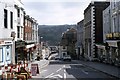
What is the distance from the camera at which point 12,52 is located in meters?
35.8

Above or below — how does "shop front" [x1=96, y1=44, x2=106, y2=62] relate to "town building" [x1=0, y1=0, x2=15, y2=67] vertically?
below

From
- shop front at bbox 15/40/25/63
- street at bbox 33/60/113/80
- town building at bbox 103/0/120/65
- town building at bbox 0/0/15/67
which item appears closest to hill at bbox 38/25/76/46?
town building at bbox 103/0/120/65

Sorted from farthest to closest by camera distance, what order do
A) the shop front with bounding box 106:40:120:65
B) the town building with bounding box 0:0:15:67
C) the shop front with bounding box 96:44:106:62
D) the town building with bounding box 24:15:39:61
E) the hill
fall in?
the hill, the town building with bounding box 24:15:39:61, the shop front with bounding box 96:44:106:62, the shop front with bounding box 106:40:120:65, the town building with bounding box 0:0:15:67

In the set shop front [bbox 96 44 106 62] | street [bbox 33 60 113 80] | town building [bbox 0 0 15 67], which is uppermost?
town building [bbox 0 0 15 67]

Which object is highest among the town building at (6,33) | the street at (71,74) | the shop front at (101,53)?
the town building at (6,33)

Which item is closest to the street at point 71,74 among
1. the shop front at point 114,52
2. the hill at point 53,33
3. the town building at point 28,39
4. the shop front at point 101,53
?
the shop front at point 114,52

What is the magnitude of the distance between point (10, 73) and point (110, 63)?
2574 cm

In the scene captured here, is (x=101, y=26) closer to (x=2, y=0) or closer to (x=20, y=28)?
(x=20, y=28)

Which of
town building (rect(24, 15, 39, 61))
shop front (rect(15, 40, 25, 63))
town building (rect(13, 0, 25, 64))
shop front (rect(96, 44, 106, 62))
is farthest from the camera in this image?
town building (rect(24, 15, 39, 61))

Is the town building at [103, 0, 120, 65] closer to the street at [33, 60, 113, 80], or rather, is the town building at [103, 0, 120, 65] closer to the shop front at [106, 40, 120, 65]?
the shop front at [106, 40, 120, 65]

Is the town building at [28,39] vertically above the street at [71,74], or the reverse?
the town building at [28,39]

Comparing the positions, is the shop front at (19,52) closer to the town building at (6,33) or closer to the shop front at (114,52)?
the town building at (6,33)

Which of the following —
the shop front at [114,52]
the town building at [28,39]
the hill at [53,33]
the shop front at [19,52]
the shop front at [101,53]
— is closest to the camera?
the shop front at [114,52]

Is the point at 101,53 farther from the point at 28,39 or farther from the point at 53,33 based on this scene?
the point at 53,33
